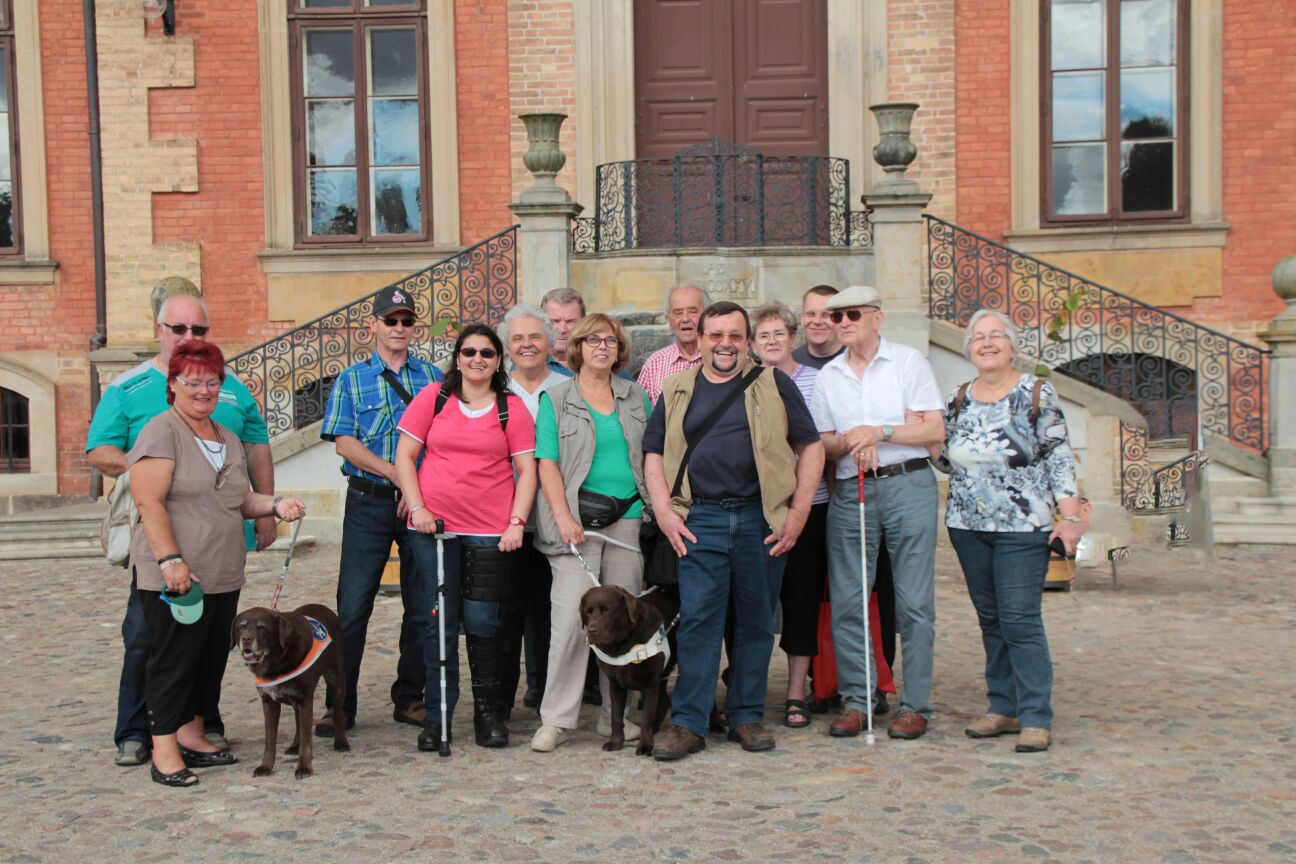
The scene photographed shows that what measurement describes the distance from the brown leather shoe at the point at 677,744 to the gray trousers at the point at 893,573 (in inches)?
27.1

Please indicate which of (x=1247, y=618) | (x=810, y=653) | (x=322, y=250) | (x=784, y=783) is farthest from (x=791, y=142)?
(x=784, y=783)

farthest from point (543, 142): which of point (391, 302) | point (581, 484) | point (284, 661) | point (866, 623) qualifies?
point (284, 661)

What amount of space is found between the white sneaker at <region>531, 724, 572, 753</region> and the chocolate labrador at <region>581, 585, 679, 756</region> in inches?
8.0

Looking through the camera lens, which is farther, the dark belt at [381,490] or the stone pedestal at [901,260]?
the stone pedestal at [901,260]

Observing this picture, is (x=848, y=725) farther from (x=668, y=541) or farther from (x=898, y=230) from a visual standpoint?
(x=898, y=230)

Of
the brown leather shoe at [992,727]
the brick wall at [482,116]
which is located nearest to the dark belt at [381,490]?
the brown leather shoe at [992,727]

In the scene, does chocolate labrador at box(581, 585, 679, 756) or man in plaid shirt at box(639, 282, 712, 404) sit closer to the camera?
chocolate labrador at box(581, 585, 679, 756)

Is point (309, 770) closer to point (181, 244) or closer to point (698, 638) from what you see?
point (698, 638)

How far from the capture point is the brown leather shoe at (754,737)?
5.78 metres

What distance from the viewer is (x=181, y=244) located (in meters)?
14.7

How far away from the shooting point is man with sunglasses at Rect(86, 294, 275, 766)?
225 inches

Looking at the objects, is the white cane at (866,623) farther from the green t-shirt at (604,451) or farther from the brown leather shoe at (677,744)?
the green t-shirt at (604,451)

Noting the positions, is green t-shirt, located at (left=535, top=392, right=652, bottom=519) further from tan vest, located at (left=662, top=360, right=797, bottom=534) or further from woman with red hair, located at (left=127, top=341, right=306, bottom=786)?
woman with red hair, located at (left=127, top=341, right=306, bottom=786)

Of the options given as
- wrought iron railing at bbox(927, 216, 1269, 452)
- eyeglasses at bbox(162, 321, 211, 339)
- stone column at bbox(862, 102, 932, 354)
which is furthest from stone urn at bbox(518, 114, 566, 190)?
eyeglasses at bbox(162, 321, 211, 339)
